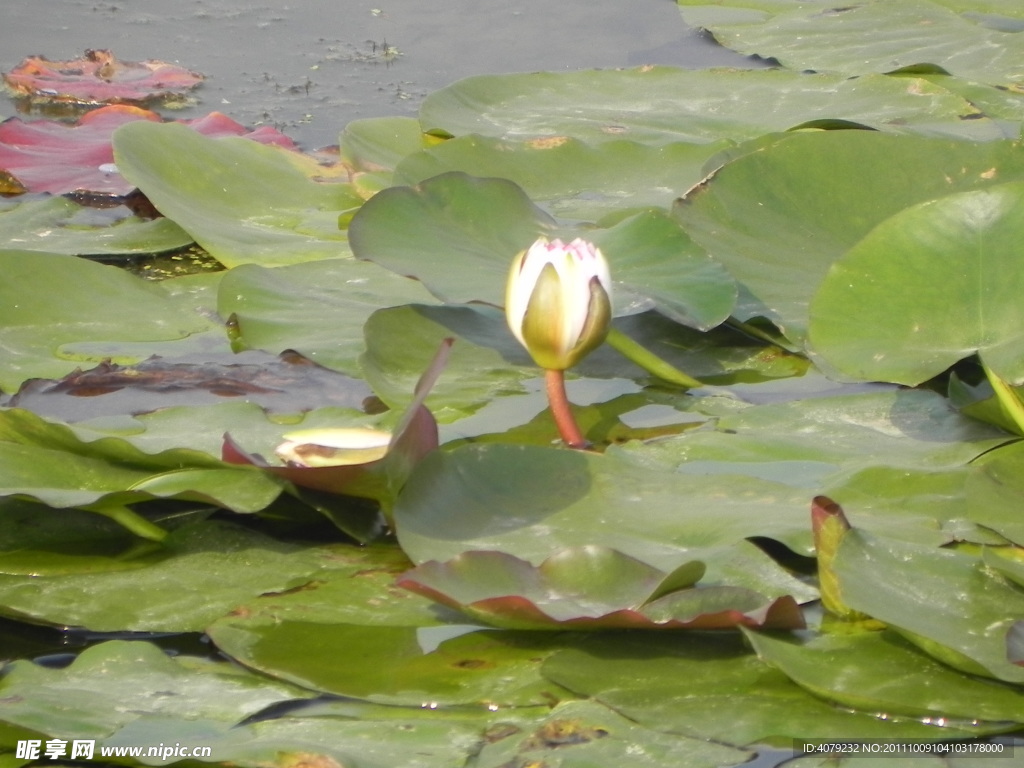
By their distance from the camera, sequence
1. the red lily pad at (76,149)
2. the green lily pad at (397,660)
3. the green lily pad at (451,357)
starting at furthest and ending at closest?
the red lily pad at (76,149), the green lily pad at (451,357), the green lily pad at (397,660)

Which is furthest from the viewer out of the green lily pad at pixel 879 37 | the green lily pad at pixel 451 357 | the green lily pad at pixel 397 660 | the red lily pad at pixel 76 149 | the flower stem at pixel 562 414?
the green lily pad at pixel 879 37

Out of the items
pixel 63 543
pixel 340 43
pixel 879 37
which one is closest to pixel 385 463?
pixel 63 543

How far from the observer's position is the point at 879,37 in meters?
2.75

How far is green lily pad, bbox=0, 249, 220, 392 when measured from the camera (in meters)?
1.54

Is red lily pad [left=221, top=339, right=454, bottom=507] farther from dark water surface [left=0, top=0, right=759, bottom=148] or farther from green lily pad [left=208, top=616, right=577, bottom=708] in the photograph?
dark water surface [left=0, top=0, right=759, bottom=148]

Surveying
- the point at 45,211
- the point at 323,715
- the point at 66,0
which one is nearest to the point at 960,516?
the point at 323,715

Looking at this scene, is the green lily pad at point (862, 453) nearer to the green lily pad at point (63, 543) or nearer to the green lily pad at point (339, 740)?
the green lily pad at point (339, 740)

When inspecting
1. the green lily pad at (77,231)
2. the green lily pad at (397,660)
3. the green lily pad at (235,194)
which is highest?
the green lily pad at (235,194)

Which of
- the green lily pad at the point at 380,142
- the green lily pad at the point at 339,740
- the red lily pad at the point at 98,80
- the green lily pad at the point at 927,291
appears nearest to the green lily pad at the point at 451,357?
the green lily pad at the point at 927,291

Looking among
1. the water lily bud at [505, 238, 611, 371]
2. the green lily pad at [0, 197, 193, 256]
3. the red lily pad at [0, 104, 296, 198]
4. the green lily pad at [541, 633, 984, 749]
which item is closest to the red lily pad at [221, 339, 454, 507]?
the water lily bud at [505, 238, 611, 371]

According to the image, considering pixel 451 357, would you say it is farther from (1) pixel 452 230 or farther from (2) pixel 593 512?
(2) pixel 593 512

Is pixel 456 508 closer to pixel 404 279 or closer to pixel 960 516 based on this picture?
pixel 960 516

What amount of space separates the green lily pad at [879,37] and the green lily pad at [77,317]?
1562 millimetres

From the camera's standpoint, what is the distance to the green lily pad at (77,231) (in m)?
1.88
